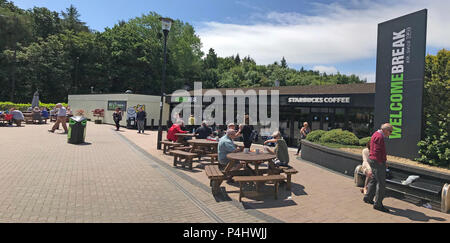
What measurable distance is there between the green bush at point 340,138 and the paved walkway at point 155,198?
1.75 m

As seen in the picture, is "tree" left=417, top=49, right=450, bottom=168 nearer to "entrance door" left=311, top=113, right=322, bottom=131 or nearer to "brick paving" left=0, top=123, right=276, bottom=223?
"brick paving" left=0, top=123, right=276, bottom=223

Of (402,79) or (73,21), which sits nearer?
(402,79)

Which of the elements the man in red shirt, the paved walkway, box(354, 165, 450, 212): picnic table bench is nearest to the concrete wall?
the paved walkway

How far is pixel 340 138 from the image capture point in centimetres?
993

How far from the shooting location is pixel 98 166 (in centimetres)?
825

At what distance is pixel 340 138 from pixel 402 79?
2837 millimetres

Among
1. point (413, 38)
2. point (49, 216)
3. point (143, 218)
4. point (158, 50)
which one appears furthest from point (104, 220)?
point (158, 50)

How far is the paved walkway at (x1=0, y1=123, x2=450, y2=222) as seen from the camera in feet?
15.3

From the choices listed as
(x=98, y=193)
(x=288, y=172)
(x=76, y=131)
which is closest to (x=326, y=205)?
(x=288, y=172)

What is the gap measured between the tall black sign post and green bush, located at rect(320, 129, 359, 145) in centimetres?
133

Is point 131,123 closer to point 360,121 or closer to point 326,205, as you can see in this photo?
point 360,121

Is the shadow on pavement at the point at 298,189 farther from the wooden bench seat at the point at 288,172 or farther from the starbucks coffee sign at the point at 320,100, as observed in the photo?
the starbucks coffee sign at the point at 320,100
